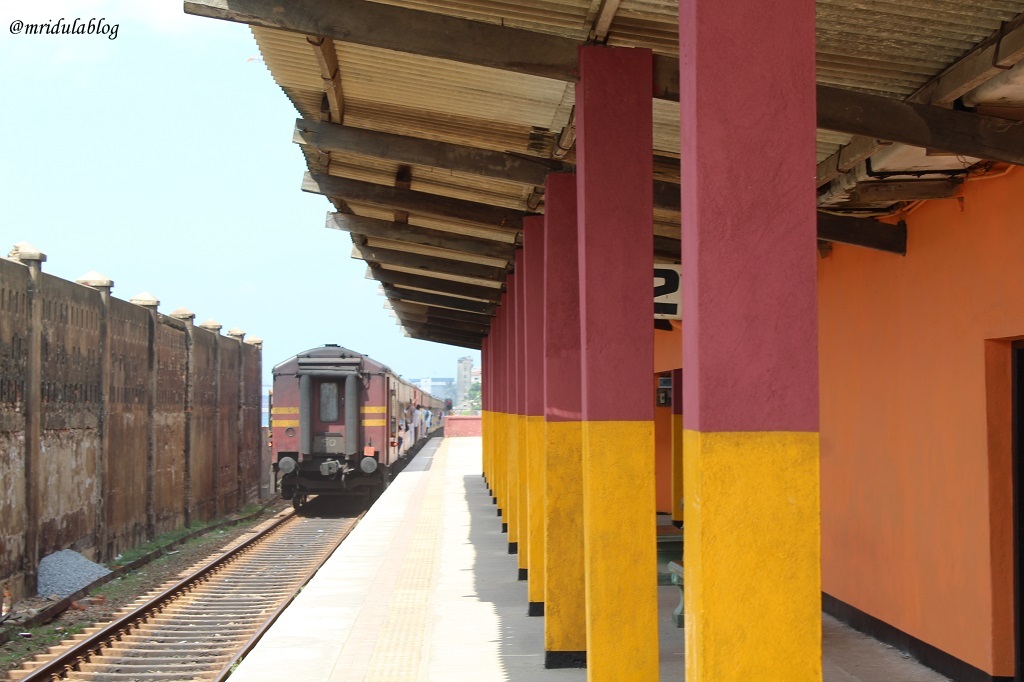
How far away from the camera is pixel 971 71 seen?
222 inches

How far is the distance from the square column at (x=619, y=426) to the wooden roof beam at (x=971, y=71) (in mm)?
1336

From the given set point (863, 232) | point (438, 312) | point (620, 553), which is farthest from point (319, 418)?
point (620, 553)

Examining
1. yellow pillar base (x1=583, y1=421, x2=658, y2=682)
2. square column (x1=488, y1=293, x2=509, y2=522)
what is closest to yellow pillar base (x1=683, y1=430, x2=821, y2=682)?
yellow pillar base (x1=583, y1=421, x2=658, y2=682)

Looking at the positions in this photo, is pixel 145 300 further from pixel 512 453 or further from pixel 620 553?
pixel 620 553

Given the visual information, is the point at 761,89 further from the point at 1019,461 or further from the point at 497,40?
the point at 1019,461

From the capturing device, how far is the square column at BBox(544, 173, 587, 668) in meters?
8.13

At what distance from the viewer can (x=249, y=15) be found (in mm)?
6254

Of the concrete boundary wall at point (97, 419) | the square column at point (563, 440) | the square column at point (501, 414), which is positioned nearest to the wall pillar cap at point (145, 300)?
the concrete boundary wall at point (97, 419)

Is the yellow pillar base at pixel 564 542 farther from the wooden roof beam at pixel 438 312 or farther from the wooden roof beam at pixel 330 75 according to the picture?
the wooden roof beam at pixel 438 312

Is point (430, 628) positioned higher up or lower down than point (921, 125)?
lower down

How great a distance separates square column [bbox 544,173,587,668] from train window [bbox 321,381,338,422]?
603 inches

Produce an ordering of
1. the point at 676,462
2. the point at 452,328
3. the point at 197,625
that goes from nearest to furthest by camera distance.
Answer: the point at 197,625
the point at 676,462
the point at 452,328

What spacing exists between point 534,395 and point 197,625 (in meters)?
4.20

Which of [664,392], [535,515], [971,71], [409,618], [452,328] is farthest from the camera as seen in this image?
[452,328]
